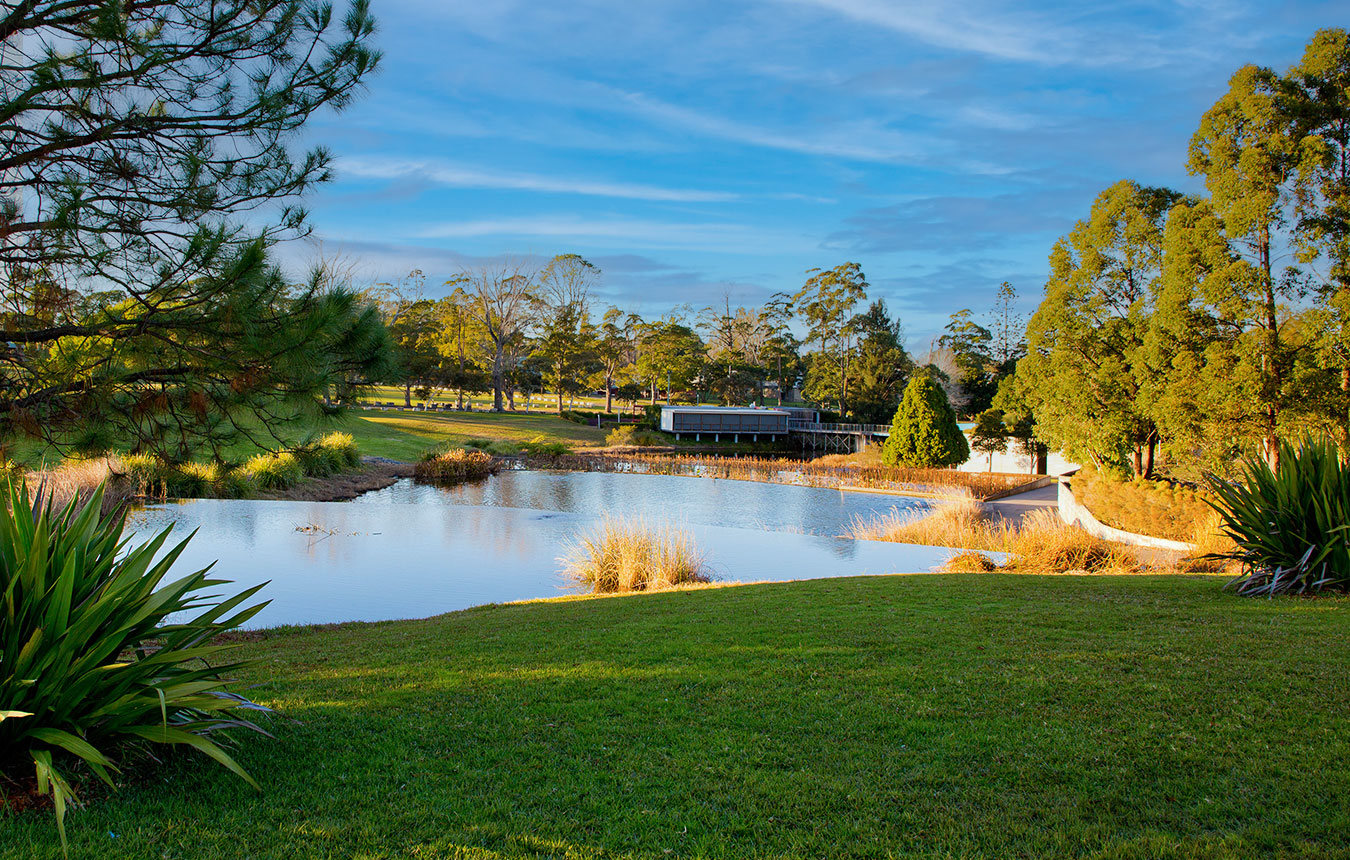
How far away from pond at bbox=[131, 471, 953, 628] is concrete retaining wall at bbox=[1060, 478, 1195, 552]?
287 cm

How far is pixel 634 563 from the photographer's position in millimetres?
10781

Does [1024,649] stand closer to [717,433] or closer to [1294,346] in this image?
[1294,346]

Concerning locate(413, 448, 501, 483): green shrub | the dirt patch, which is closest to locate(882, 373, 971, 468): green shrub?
locate(413, 448, 501, 483): green shrub

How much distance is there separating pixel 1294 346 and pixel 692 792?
16084 mm

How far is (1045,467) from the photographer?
33062 millimetres

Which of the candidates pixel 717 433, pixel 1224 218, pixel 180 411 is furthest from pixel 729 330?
pixel 180 411

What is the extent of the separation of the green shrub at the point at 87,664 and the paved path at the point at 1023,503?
1710 cm

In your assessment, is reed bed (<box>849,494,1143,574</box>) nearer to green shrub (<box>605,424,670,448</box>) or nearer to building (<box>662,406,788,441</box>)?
green shrub (<box>605,424,670,448</box>)

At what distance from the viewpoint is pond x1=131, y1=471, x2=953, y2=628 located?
9.91 m

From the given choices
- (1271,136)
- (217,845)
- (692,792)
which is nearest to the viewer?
(217,845)

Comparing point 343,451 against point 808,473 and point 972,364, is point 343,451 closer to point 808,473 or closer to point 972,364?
point 808,473

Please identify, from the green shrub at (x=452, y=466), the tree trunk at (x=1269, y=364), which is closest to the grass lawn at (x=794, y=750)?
the tree trunk at (x=1269, y=364)

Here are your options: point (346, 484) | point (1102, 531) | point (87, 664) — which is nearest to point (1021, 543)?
point (1102, 531)

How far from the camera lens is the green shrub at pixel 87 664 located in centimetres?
297
